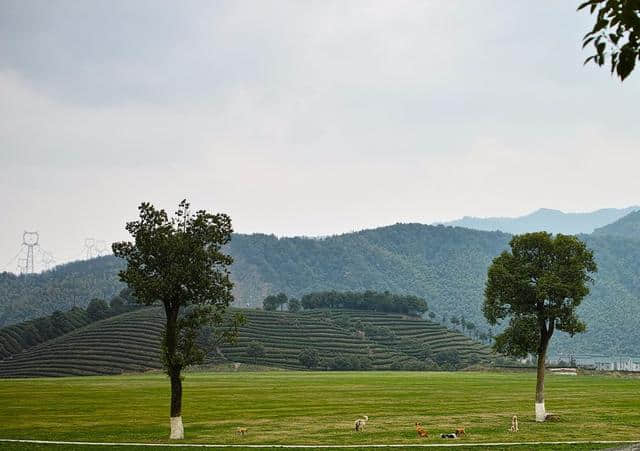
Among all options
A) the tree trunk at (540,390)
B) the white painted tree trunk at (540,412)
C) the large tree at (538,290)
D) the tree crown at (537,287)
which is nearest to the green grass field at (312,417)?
the white painted tree trunk at (540,412)

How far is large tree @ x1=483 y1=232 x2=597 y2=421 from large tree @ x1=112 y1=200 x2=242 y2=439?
56.3ft

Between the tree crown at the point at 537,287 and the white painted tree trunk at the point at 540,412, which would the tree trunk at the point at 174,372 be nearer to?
the tree crown at the point at 537,287

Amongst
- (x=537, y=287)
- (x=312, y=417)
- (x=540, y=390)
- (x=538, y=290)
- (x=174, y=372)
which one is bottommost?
(x=312, y=417)

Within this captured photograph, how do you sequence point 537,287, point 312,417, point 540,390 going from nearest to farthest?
point 540,390 < point 537,287 < point 312,417

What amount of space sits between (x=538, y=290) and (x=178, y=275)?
69.0 feet

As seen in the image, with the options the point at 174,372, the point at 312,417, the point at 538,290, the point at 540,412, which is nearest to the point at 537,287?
the point at 538,290

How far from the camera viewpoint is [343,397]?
7506 centimetres

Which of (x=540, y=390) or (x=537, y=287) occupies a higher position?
(x=537, y=287)

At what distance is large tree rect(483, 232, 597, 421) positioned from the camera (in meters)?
45.3

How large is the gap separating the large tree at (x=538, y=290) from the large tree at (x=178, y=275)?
17149mm

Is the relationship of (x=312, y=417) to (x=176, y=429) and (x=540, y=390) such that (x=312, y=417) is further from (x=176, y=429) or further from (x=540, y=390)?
(x=540, y=390)

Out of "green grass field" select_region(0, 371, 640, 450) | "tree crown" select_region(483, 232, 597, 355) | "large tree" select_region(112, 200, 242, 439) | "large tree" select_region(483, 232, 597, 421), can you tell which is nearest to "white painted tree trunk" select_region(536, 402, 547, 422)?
"large tree" select_region(483, 232, 597, 421)

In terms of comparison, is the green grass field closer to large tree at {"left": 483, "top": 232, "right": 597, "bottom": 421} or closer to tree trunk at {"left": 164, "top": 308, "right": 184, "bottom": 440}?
tree trunk at {"left": 164, "top": 308, "right": 184, "bottom": 440}

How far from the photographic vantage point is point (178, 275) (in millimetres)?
38125
